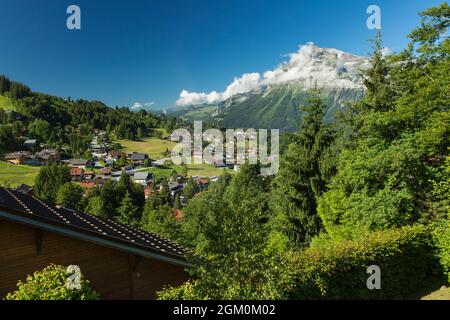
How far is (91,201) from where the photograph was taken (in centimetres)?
8712

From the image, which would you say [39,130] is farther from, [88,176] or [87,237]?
[87,237]

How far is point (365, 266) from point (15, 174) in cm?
13614

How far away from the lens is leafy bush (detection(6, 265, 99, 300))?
18.1 feet

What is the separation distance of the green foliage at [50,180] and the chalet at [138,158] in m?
66.5

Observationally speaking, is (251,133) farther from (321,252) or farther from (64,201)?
(321,252)

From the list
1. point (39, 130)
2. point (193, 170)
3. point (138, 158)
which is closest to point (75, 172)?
point (138, 158)

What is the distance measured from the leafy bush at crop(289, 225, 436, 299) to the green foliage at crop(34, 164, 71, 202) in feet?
339

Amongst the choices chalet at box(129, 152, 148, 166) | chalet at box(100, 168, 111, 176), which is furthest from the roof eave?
chalet at box(129, 152, 148, 166)

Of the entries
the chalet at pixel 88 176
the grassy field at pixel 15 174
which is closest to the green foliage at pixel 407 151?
the grassy field at pixel 15 174

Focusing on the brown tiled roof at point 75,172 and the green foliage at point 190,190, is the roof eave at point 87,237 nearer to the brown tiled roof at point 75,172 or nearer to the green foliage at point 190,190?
the green foliage at point 190,190

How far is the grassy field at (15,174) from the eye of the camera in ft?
362

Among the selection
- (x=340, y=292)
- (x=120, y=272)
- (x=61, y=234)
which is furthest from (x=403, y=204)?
(x=61, y=234)

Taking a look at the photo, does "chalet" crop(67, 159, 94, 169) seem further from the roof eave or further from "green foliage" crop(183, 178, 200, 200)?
the roof eave

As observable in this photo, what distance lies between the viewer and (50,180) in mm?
104000
